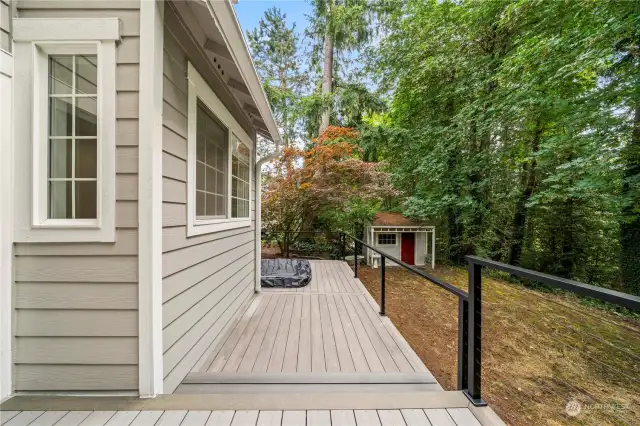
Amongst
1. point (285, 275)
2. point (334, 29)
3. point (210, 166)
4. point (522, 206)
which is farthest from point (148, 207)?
point (334, 29)

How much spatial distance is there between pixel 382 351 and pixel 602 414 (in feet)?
8.95

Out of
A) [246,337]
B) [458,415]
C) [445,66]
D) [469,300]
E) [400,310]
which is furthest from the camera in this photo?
[445,66]

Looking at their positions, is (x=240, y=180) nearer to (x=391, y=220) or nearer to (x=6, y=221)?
(x=6, y=221)

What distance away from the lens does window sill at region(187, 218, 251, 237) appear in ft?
6.38

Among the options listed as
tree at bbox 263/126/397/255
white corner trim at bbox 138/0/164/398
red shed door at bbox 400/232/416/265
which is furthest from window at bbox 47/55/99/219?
red shed door at bbox 400/232/416/265

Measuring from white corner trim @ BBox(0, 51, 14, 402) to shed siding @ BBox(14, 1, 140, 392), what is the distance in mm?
58

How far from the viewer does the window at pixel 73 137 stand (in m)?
1.53

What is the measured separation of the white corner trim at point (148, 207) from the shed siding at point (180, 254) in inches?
3.6

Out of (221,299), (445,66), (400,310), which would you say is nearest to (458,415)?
(221,299)

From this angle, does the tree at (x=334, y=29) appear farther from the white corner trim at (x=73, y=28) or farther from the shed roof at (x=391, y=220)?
the white corner trim at (x=73, y=28)

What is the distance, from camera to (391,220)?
9328 millimetres

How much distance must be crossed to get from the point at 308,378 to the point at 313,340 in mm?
597

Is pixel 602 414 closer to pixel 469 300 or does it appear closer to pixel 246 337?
pixel 469 300

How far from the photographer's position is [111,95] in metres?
1.50
